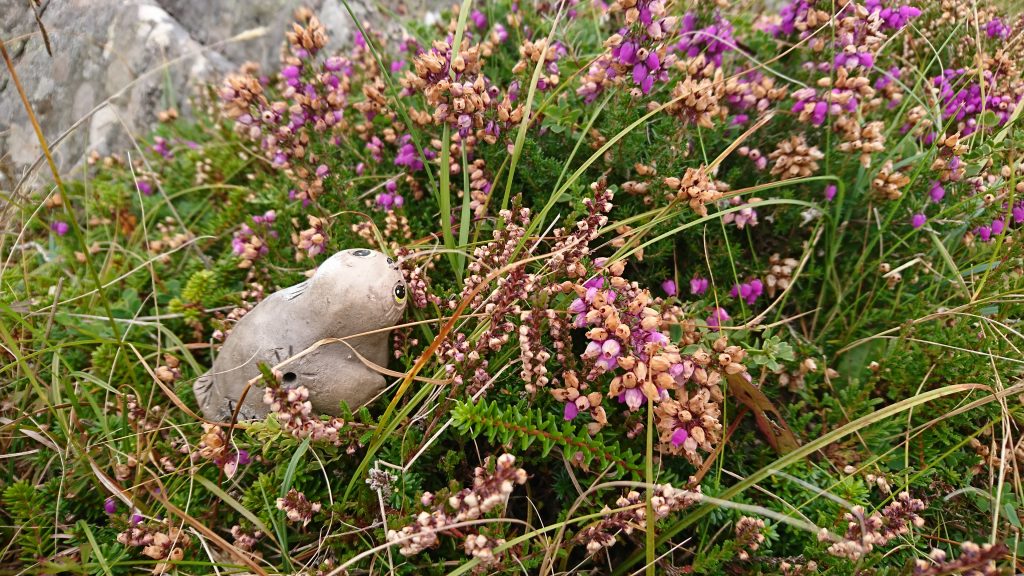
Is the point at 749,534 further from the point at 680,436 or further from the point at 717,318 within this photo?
the point at 717,318

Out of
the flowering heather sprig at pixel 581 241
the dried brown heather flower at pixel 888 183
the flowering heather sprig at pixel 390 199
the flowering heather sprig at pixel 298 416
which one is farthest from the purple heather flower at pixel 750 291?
the flowering heather sprig at pixel 298 416

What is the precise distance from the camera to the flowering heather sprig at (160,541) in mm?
2268

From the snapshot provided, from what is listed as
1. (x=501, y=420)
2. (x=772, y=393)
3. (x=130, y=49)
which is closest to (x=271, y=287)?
(x=501, y=420)

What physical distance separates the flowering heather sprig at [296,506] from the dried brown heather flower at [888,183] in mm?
2873

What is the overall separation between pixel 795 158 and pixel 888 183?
0.48m

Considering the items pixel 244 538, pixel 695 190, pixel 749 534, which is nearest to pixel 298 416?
pixel 244 538

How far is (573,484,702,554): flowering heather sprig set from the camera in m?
1.98

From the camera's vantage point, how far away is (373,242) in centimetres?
299

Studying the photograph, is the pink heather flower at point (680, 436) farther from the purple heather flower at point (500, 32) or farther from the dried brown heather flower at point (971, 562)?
the purple heather flower at point (500, 32)

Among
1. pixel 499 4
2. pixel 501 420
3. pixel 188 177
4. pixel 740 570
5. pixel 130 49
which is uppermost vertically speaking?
pixel 130 49

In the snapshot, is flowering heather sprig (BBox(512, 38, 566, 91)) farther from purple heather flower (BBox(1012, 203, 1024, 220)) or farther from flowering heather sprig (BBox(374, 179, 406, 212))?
purple heather flower (BBox(1012, 203, 1024, 220))

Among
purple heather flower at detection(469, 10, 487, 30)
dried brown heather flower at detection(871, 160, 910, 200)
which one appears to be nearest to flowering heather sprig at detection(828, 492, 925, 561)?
dried brown heather flower at detection(871, 160, 910, 200)

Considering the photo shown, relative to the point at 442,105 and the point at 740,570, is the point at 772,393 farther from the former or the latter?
the point at 442,105

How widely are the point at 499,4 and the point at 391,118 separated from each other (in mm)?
1715
